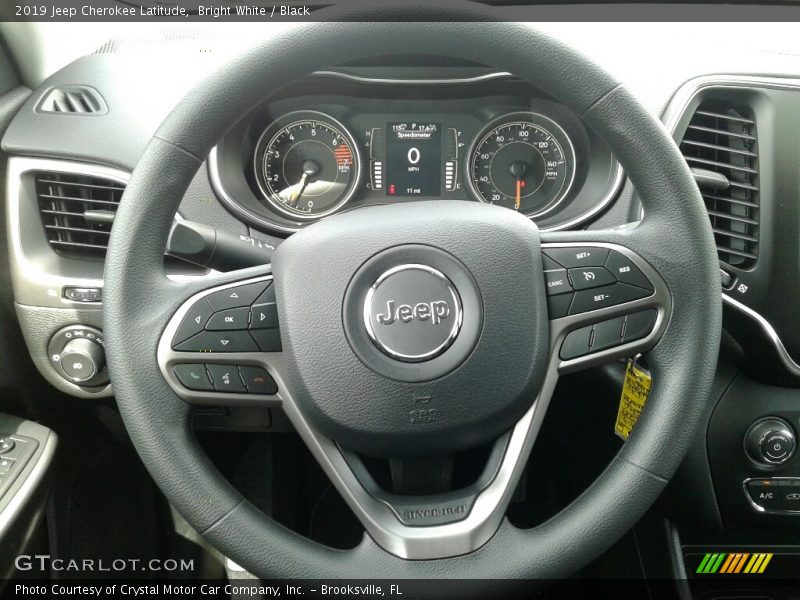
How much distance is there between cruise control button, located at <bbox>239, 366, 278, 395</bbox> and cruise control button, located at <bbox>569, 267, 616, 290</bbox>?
0.39 m

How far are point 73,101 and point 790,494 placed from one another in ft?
4.89

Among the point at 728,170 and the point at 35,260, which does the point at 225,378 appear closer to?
the point at 35,260

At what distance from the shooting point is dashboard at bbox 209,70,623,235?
1.64 m

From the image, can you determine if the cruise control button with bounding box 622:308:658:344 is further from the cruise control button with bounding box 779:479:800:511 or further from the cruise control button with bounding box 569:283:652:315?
the cruise control button with bounding box 779:479:800:511

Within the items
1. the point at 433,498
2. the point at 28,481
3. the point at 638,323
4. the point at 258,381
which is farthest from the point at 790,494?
the point at 28,481

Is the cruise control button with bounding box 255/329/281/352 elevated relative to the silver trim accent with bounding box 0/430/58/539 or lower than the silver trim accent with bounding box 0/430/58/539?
elevated

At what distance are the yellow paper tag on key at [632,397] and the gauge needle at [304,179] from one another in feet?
2.42

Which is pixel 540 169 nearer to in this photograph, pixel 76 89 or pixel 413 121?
pixel 413 121

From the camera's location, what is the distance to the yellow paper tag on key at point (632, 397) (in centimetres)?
114

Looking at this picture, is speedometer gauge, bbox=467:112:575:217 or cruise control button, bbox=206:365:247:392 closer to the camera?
cruise control button, bbox=206:365:247:392

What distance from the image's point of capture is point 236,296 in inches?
42.5

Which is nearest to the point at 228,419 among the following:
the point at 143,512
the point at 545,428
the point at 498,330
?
the point at 143,512

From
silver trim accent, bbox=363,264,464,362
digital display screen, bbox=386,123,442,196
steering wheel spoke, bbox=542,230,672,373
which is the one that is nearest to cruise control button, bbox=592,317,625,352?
steering wheel spoke, bbox=542,230,672,373

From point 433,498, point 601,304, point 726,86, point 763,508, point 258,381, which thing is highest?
point 726,86
